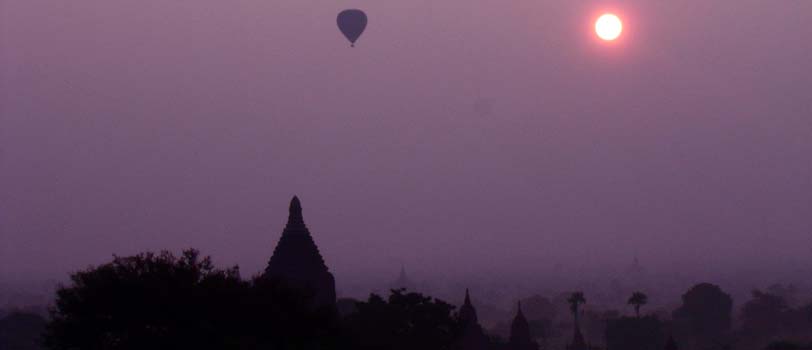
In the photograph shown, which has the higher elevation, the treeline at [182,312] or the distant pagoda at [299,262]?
the distant pagoda at [299,262]

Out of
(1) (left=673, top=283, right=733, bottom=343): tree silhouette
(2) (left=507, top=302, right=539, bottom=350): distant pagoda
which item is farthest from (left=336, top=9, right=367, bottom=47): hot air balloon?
(1) (left=673, top=283, right=733, bottom=343): tree silhouette

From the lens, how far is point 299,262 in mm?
41781

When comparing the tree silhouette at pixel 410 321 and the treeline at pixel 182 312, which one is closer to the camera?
the treeline at pixel 182 312

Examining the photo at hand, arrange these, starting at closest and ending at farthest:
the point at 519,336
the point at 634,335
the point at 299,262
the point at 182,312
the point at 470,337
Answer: the point at 182,312, the point at 299,262, the point at 470,337, the point at 519,336, the point at 634,335

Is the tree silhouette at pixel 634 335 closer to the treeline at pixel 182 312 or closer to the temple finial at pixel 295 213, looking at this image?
the temple finial at pixel 295 213

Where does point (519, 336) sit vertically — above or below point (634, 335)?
below

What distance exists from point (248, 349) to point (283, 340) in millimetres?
2515

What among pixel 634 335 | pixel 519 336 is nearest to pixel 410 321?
pixel 519 336

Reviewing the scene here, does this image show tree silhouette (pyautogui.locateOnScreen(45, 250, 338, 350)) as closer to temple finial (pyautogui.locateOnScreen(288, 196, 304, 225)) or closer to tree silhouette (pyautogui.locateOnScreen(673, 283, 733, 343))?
temple finial (pyautogui.locateOnScreen(288, 196, 304, 225))

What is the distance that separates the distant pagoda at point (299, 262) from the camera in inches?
1635

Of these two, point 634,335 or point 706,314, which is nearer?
point 634,335

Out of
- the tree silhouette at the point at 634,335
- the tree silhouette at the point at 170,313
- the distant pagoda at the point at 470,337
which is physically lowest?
the tree silhouette at the point at 170,313

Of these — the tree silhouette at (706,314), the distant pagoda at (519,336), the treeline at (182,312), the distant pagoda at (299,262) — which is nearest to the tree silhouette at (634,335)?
the tree silhouette at (706,314)

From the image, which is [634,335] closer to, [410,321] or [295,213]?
[410,321]
